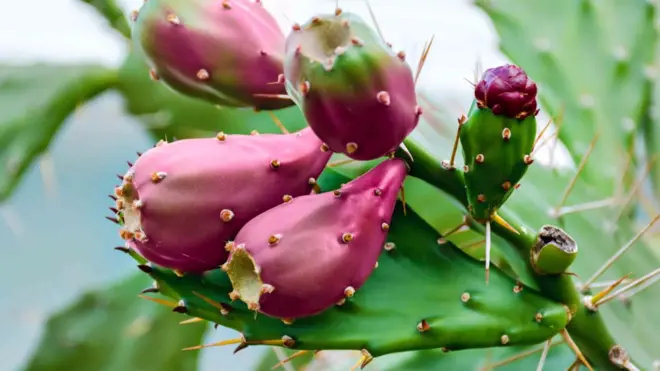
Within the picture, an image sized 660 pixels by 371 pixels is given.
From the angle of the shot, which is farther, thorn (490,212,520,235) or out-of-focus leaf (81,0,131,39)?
out-of-focus leaf (81,0,131,39)

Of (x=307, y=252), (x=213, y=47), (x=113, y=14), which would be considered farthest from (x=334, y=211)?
(x=113, y=14)

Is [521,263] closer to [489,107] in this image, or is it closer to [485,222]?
[485,222]

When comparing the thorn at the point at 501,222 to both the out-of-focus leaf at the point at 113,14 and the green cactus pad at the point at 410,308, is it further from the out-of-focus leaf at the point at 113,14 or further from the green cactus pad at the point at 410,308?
the out-of-focus leaf at the point at 113,14

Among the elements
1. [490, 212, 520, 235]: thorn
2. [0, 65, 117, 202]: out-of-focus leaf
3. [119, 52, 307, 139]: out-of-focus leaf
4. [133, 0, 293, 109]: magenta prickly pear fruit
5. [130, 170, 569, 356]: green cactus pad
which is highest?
[133, 0, 293, 109]: magenta prickly pear fruit

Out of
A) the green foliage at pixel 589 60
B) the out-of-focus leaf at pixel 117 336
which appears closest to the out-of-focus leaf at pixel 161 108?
the out-of-focus leaf at pixel 117 336

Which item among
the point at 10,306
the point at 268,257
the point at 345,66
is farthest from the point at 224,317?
the point at 10,306

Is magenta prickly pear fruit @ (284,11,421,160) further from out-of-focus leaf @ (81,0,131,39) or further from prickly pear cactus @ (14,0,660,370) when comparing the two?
out-of-focus leaf @ (81,0,131,39)

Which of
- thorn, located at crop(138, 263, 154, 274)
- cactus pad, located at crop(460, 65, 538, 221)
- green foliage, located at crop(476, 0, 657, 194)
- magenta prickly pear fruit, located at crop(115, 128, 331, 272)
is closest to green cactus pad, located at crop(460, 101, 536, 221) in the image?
cactus pad, located at crop(460, 65, 538, 221)
